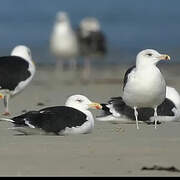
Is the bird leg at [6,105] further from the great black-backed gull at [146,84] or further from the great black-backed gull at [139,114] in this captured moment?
the great black-backed gull at [146,84]

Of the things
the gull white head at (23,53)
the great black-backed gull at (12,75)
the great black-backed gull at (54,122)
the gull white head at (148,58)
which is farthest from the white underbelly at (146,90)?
the gull white head at (23,53)

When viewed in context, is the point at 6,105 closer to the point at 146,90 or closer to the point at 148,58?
the point at 148,58

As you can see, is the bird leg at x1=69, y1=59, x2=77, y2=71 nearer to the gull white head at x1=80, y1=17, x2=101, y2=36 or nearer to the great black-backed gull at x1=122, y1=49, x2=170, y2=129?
the gull white head at x1=80, y1=17, x2=101, y2=36

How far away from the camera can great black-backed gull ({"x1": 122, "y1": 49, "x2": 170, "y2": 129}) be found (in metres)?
10.6

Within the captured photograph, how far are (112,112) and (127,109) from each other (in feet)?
0.75

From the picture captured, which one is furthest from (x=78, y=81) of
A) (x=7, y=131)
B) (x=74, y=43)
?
(x=7, y=131)

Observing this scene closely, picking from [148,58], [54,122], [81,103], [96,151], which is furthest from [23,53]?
[96,151]

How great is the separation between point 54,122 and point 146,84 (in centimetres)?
158

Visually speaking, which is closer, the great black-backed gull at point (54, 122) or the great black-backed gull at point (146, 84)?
the great black-backed gull at point (54, 122)

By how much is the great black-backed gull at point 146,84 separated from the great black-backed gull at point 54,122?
3.24 feet

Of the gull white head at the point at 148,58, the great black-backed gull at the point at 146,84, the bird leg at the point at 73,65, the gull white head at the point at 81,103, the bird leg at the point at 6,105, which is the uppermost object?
the gull white head at the point at 148,58

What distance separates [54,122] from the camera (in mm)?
9516

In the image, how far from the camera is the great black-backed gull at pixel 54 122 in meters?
9.43

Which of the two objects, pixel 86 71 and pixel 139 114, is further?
pixel 86 71
